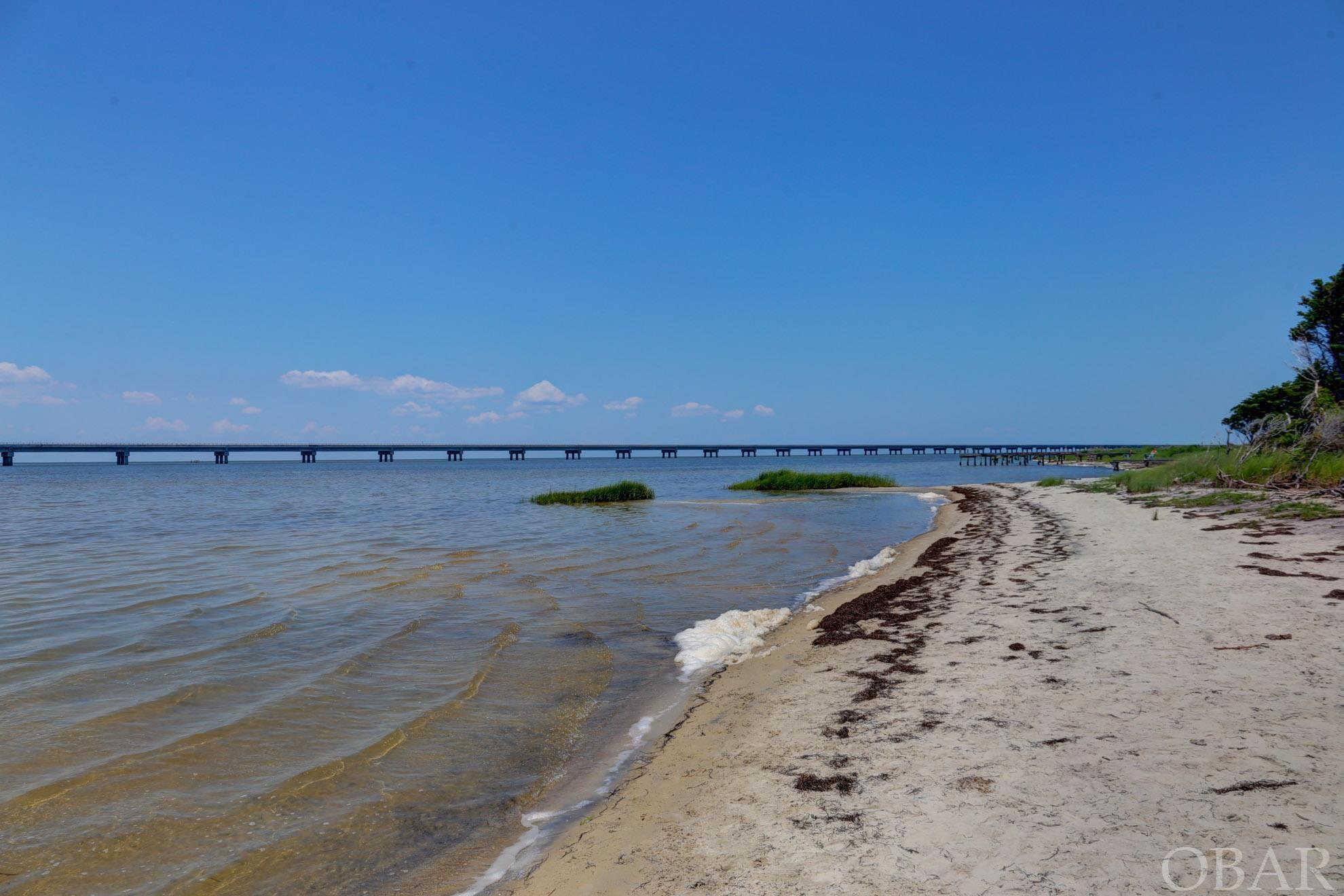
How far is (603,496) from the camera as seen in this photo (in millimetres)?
39062

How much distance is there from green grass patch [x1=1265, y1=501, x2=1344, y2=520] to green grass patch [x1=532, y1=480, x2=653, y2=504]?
29.5m

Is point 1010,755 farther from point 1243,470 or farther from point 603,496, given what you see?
point 603,496

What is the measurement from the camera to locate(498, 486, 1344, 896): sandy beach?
3547mm

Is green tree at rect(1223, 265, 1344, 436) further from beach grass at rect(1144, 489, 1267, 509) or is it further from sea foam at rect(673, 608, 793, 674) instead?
sea foam at rect(673, 608, 793, 674)

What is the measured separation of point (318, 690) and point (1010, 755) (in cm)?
722

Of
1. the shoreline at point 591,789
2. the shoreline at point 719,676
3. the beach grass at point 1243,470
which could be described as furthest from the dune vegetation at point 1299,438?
the shoreline at point 591,789

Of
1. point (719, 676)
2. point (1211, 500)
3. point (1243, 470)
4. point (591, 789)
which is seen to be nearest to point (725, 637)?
point (719, 676)

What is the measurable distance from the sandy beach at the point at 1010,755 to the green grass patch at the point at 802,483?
38.0 m

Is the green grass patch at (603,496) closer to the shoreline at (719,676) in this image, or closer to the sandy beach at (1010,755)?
the shoreline at (719,676)

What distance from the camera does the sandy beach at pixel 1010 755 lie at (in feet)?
11.6

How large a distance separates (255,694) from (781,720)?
19.4 feet

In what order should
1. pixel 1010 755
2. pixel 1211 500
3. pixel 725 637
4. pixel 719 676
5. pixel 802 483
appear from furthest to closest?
pixel 802 483
pixel 1211 500
pixel 725 637
pixel 719 676
pixel 1010 755

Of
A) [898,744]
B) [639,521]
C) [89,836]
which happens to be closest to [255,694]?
[89,836]

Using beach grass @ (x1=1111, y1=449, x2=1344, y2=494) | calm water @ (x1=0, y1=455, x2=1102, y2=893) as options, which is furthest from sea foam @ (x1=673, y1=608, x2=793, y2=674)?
beach grass @ (x1=1111, y1=449, x2=1344, y2=494)
